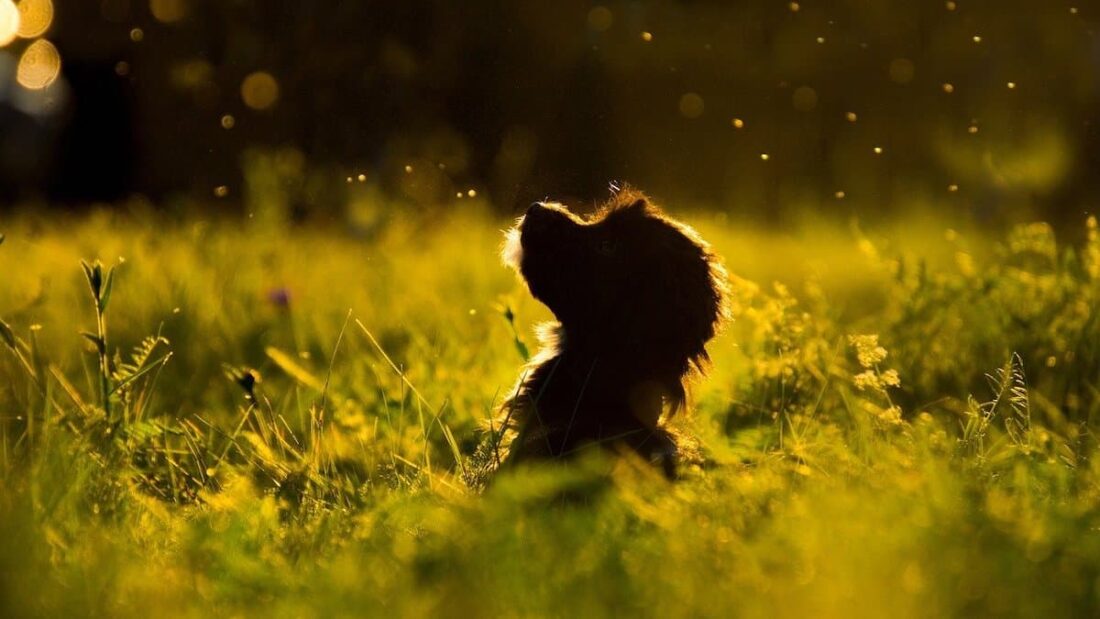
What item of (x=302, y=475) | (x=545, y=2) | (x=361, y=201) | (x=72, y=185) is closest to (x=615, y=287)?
(x=302, y=475)

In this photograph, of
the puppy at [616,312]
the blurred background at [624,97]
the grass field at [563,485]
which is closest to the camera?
the grass field at [563,485]

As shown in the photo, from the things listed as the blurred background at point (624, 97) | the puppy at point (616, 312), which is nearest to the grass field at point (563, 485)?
the puppy at point (616, 312)

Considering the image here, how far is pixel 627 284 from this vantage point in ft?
10.5

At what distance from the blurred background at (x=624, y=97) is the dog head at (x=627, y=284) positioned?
4894 millimetres

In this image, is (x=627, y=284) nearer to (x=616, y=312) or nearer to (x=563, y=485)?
(x=616, y=312)

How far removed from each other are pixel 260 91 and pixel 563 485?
27.5ft

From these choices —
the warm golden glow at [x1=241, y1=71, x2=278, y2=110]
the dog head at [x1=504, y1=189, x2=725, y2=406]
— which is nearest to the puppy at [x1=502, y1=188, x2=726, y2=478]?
the dog head at [x1=504, y1=189, x2=725, y2=406]

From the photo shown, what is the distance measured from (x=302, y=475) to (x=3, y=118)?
1095 cm

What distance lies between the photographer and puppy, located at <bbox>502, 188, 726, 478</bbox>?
308 centimetres

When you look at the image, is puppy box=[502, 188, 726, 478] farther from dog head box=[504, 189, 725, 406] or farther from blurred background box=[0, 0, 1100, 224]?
blurred background box=[0, 0, 1100, 224]

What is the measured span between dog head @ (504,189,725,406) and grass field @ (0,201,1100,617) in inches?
7.8

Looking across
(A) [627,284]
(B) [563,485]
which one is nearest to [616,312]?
(A) [627,284]

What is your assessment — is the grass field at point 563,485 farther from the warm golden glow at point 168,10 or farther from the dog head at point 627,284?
the warm golden glow at point 168,10

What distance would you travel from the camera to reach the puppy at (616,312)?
308 cm
